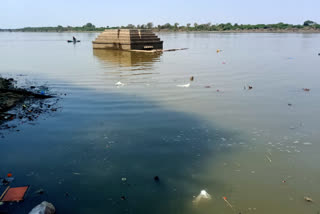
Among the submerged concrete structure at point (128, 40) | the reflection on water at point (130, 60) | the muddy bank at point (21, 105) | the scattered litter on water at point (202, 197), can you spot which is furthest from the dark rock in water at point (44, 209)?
the submerged concrete structure at point (128, 40)

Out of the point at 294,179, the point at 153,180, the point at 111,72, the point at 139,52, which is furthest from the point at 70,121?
the point at 139,52

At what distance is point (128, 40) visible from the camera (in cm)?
3506

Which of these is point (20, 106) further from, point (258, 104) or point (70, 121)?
point (258, 104)

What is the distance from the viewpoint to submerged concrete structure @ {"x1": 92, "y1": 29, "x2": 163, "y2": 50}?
1393 inches

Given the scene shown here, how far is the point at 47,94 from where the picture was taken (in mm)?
11797

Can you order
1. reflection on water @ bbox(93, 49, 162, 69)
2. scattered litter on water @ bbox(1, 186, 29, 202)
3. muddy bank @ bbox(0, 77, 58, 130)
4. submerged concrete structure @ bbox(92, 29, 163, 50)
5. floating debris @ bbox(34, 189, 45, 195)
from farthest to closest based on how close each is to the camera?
submerged concrete structure @ bbox(92, 29, 163, 50), reflection on water @ bbox(93, 49, 162, 69), muddy bank @ bbox(0, 77, 58, 130), floating debris @ bbox(34, 189, 45, 195), scattered litter on water @ bbox(1, 186, 29, 202)

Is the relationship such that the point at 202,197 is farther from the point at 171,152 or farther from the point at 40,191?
the point at 40,191

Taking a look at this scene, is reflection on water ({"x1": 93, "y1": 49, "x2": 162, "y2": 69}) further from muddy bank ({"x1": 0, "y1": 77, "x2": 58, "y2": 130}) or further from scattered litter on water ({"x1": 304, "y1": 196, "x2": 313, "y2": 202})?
scattered litter on water ({"x1": 304, "y1": 196, "x2": 313, "y2": 202})

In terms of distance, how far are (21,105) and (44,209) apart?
6.86 meters

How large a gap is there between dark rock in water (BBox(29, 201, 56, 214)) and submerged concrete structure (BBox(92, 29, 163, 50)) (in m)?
32.3

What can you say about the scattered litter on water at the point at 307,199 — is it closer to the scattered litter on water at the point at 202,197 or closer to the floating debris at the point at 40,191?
the scattered litter on water at the point at 202,197

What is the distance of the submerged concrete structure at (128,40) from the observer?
116 ft

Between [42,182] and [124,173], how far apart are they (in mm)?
1670

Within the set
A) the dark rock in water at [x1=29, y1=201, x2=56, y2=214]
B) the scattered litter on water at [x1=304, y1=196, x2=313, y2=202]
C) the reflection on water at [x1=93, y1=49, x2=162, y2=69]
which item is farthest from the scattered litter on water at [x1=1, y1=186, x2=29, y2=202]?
the reflection on water at [x1=93, y1=49, x2=162, y2=69]
